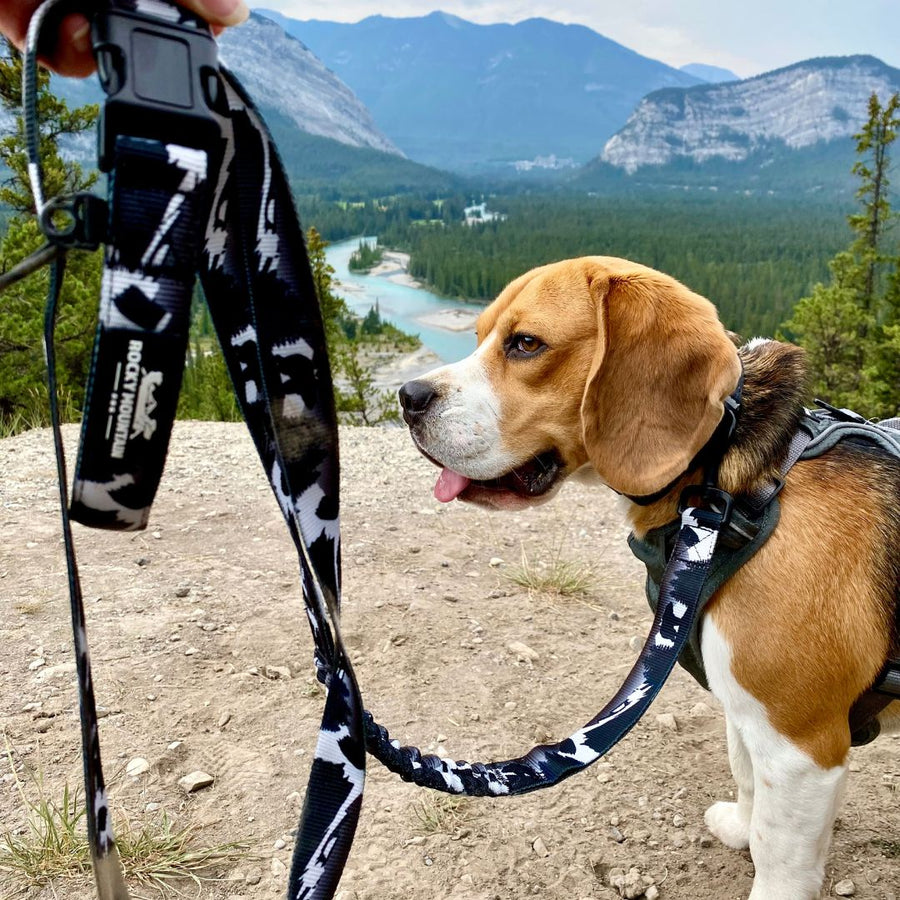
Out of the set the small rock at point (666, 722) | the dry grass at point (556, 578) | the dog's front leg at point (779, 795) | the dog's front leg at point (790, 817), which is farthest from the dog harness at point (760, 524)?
the dry grass at point (556, 578)

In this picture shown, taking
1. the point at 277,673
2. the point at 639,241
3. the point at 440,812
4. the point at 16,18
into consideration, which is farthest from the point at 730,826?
the point at 639,241

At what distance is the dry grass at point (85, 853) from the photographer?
2.89 metres

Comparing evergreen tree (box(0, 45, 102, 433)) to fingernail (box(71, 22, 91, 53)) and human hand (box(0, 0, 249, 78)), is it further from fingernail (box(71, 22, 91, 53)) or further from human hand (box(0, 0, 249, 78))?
fingernail (box(71, 22, 91, 53))

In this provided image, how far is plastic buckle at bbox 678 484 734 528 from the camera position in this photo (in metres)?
2.46

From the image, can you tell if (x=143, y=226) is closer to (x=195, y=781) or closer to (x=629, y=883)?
(x=195, y=781)

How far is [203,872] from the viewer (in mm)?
2984

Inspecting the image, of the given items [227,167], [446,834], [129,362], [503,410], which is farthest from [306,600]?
[446,834]

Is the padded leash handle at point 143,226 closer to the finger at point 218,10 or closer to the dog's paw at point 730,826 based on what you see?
the finger at point 218,10

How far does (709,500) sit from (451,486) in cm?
102

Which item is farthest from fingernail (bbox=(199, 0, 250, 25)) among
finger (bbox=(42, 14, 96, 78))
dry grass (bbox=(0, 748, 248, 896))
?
dry grass (bbox=(0, 748, 248, 896))

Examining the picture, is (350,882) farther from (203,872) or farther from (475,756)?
(475,756)

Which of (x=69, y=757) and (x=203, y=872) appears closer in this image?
(x=203, y=872)

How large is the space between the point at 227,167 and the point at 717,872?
3.21 m

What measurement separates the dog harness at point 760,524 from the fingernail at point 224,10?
75.3 inches
